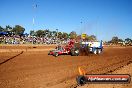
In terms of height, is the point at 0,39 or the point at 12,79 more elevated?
the point at 0,39

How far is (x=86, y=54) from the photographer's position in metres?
24.6

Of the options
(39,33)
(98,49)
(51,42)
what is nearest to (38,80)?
(98,49)

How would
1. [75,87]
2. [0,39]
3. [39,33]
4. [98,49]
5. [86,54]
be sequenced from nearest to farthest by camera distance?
[75,87]
[86,54]
[98,49]
[0,39]
[39,33]

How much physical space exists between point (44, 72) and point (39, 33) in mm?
87326

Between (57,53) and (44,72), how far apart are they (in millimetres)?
9232

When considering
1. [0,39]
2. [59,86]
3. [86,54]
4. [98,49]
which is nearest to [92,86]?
[59,86]

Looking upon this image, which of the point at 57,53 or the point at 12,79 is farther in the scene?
the point at 57,53

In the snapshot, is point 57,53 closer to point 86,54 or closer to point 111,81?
point 86,54

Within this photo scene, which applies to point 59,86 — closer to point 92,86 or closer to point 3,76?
point 92,86

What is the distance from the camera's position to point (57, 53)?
70.0 feet

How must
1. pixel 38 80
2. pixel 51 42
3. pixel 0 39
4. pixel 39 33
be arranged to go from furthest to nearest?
pixel 39 33 < pixel 51 42 < pixel 0 39 < pixel 38 80

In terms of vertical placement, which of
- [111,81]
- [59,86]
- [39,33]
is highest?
[39,33]

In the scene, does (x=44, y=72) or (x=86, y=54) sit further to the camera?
(x=86, y=54)

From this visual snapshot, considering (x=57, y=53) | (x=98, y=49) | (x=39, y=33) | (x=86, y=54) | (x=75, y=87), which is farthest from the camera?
(x=39, y=33)
